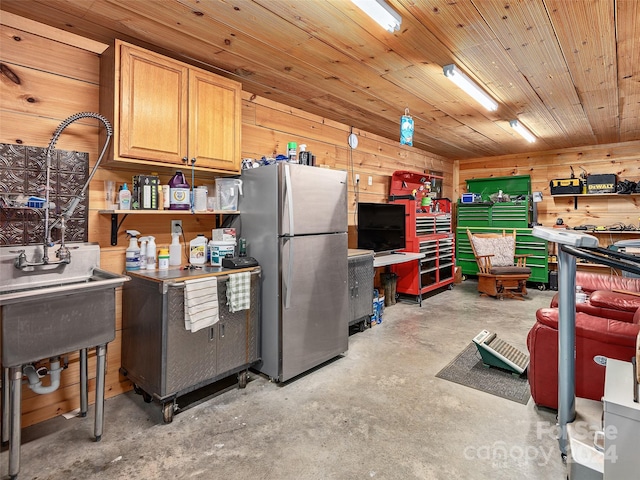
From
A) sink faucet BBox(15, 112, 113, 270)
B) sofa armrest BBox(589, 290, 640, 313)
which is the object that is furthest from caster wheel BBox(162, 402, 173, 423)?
sofa armrest BBox(589, 290, 640, 313)

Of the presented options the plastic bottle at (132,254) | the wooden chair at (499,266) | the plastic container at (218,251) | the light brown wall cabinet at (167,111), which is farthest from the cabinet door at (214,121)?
the wooden chair at (499,266)

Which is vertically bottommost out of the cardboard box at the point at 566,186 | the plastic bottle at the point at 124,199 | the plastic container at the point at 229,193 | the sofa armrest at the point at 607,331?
the sofa armrest at the point at 607,331

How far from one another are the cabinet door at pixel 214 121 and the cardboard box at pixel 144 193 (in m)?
0.32

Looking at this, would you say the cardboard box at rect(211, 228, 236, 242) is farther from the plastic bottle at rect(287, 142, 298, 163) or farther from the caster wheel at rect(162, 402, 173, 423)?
the caster wheel at rect(162, 402, 173, 423)

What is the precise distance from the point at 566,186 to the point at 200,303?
6.06 m

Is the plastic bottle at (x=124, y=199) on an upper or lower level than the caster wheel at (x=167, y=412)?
upper

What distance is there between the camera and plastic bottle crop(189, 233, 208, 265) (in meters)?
2.72

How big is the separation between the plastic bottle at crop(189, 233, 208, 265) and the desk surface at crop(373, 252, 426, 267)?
1.95 metres

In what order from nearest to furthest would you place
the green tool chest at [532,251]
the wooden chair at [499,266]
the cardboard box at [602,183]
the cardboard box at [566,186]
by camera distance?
the wooden chair at [499,266] < the cardboard box at [602,183] < the cardboard box at [566,186] < the green tool chest at [532,251]

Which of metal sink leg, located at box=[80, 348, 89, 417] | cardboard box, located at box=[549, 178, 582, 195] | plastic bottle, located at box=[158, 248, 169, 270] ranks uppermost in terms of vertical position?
cardboard box, located at box=[549, 178, 582, 195]

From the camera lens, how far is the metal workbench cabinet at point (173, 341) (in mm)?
2166

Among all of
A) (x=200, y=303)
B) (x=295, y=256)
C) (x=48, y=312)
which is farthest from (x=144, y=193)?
(x=295, y=256)

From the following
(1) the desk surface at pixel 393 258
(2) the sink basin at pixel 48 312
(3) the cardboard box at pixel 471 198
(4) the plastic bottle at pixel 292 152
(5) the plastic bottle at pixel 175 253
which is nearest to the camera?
(2) the sink basin at pixel 48 312

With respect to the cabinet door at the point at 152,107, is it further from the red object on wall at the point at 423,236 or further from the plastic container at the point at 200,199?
the red object on wall at the point at 423,236
